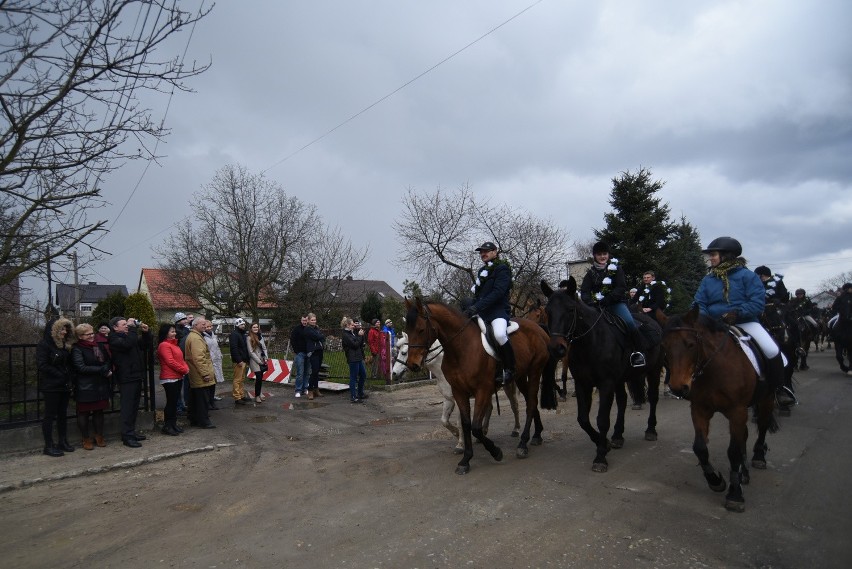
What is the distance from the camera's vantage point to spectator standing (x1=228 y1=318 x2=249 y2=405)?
1227 cm

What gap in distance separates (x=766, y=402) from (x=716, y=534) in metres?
2.39

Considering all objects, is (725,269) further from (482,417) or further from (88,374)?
(88,374)

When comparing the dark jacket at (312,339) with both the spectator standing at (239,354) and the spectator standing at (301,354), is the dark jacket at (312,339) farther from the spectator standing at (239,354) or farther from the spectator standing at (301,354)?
the spectator standing at (239,354)

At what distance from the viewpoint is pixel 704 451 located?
522 centimetres

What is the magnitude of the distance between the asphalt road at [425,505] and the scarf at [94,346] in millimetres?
1467

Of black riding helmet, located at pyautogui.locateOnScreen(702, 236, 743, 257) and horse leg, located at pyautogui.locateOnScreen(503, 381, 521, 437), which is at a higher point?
black riding helmet, located at pyautogui.locateOnScreen(702, 236, 743, 257)

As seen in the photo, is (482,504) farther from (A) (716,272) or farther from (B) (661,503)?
(A) (716,272)

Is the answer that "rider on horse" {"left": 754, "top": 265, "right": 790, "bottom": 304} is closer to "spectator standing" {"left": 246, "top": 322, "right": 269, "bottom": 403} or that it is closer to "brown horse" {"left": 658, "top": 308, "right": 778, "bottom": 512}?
"brown horse" {"left": 658, "top": 308, "right": 778, "bottom": 512}

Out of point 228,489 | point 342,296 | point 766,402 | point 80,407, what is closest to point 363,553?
point 228,489

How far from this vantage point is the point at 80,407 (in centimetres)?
809

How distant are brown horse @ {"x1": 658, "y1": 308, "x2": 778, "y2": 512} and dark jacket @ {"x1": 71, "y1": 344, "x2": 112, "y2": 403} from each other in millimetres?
8118

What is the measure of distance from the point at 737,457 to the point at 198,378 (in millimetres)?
8840

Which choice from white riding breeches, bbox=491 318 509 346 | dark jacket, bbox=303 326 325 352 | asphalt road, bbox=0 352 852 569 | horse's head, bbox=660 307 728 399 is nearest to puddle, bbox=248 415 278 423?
asphalt road, bbox=0 352 852 569

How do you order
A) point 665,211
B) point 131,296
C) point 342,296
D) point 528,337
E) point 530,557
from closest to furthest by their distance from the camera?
point 530,557, point 528,337, point 131,296, point 665,211, point 342,296
